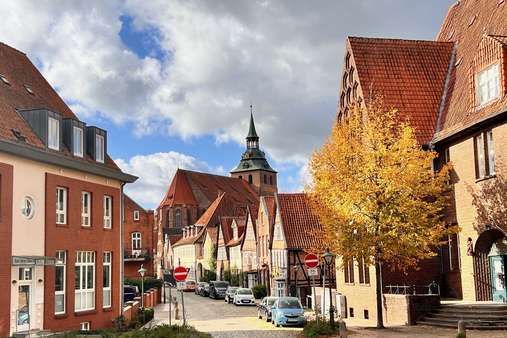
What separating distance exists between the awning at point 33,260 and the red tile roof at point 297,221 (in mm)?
28449

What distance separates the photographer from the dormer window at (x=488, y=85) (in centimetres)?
2580

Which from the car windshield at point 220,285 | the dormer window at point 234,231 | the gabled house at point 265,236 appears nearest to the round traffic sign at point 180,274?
the gabled house at point 265,236

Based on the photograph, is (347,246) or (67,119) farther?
(67,119)

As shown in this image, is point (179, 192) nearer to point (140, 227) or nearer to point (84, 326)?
point (140, 227)

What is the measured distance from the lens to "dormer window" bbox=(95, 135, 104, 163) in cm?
3038

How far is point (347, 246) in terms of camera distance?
25.5 meters

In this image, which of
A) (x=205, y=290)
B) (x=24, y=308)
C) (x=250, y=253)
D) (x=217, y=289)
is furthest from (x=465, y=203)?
(x=205, y=290)

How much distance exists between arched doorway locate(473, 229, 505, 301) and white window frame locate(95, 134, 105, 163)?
16.5m

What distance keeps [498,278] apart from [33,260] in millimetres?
17382

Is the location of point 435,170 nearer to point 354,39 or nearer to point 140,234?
point 354,39

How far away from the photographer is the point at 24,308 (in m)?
24.1

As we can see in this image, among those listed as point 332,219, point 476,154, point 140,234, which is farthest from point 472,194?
point 140,234

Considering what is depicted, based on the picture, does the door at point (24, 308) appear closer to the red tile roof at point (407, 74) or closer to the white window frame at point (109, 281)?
the white window frame at point (109, 281)

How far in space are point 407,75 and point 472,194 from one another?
8.79 meters
